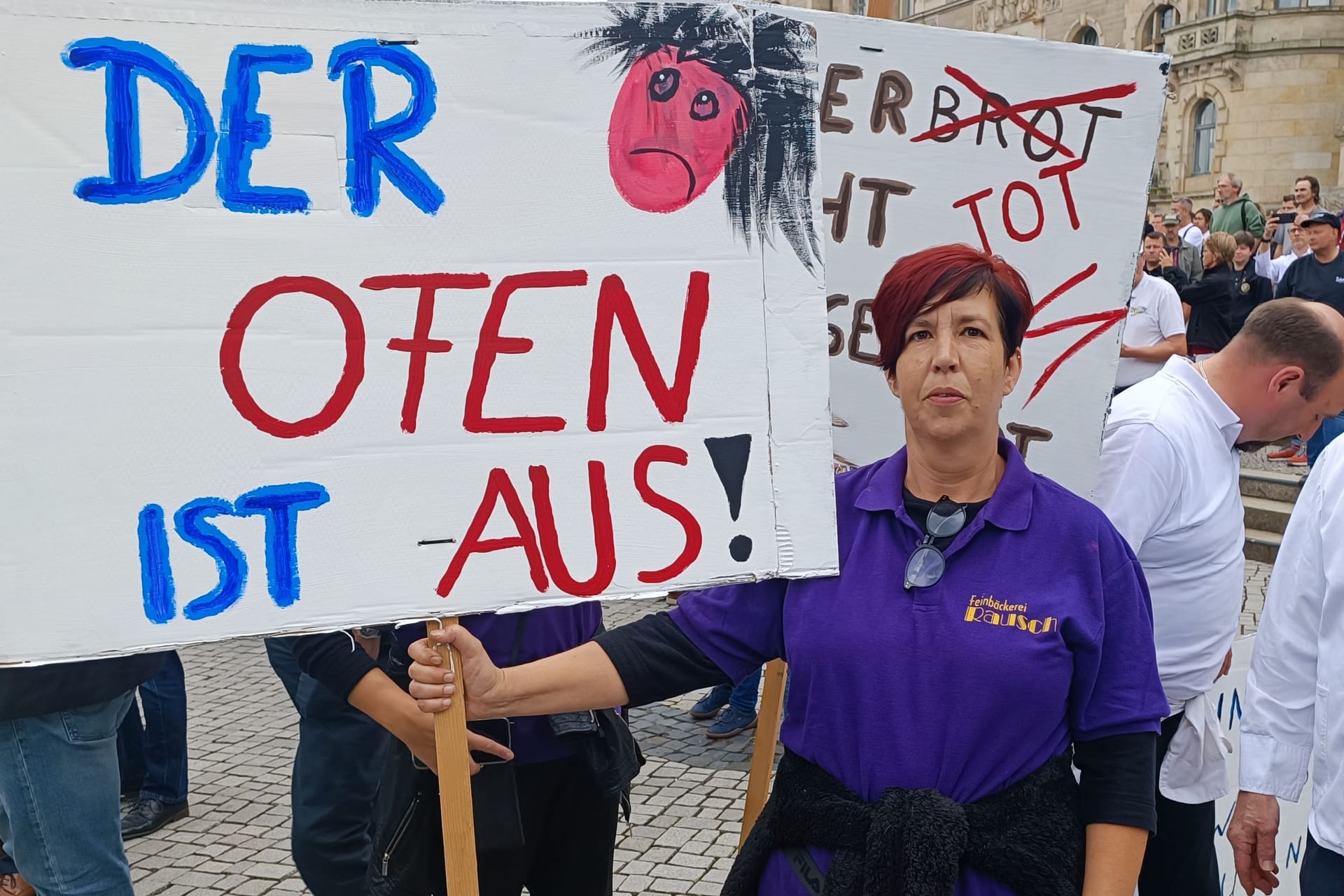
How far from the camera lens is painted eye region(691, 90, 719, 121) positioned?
1.86 meters

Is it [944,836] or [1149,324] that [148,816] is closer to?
[944,836]

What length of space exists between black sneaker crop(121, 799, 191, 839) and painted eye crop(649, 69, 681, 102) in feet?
11.2

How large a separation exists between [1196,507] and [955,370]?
3.58 ft

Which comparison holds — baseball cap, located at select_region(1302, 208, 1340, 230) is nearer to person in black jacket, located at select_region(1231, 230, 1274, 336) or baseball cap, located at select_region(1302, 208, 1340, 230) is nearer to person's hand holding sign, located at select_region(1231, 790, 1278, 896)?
person in black jacket, located at select_region(1231, 230, 1274, 336)

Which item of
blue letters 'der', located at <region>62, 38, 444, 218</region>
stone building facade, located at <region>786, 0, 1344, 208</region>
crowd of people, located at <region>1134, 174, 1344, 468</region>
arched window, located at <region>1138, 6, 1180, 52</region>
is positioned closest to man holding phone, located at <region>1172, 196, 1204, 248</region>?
crowd of people, located at <region>1134, 174, 1344, 468</region>

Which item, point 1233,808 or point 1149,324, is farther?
point 1149,324

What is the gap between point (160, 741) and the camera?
4.23 meters

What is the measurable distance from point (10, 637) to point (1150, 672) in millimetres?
1564

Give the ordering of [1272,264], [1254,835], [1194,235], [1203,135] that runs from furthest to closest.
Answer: [1203,135] < [1194,235] < [1272,264] < [1254,835]

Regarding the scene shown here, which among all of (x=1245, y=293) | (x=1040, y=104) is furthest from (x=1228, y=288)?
(x=1040, y=104)

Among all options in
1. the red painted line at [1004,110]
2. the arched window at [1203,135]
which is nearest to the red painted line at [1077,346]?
the red painted line at [1004,110]

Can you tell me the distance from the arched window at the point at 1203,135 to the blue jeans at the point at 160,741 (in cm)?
3292

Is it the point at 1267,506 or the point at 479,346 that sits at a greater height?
the point at 479,346

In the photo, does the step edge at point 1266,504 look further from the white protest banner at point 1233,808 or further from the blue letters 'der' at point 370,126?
the blue letters 'der' at point 370,126
